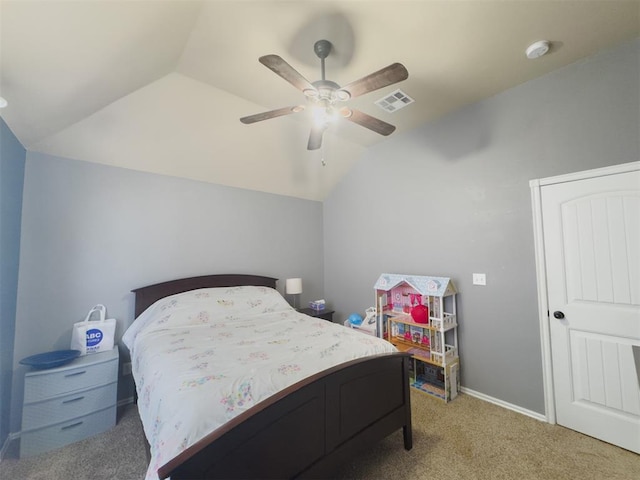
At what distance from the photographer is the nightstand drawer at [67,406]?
6.21ft

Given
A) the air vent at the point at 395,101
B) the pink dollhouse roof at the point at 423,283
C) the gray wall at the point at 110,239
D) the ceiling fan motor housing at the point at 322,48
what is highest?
the air vent at the point at 395,101

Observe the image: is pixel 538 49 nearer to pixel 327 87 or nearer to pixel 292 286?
pixel 327 87

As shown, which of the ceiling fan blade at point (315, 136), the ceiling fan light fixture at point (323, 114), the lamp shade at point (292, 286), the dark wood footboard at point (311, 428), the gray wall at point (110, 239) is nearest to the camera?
the dark wood footboard at point (311, 428)

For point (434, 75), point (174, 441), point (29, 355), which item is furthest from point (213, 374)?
point (434, 75)

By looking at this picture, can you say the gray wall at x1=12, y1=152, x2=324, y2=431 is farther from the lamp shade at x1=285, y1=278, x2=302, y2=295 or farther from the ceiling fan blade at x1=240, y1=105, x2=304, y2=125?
the ceiling fan blade at x1=240, y1=105, x2=304, y2=125

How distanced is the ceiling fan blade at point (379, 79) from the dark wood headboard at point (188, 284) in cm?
255

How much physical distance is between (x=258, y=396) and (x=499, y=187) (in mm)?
2735

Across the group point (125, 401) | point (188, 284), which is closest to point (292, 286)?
point (188, 284)

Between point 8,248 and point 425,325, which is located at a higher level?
point 8,248

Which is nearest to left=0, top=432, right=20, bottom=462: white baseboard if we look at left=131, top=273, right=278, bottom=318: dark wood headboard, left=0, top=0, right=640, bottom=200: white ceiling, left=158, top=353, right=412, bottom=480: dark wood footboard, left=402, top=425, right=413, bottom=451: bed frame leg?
left=131, top=273, right=278, bottom=318: dark wood headboard

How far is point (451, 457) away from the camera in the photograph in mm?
1837

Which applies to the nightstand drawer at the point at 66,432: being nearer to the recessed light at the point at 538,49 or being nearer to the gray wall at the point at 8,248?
the gray wall at the point at 8,248

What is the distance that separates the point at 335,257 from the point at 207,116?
262cm

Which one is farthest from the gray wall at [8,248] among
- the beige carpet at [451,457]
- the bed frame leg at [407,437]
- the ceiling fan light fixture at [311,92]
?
the bed frame leg at [407,437]
